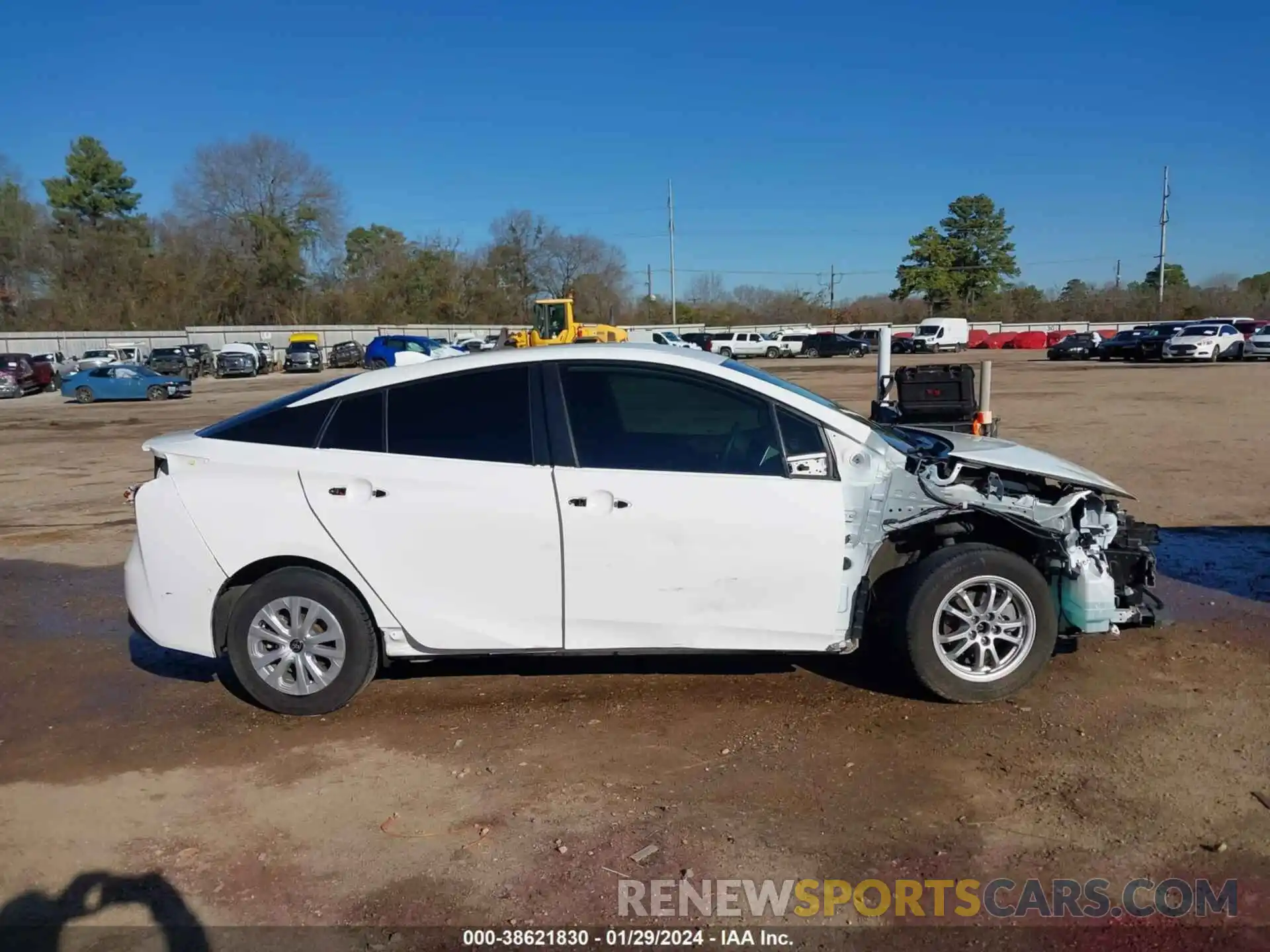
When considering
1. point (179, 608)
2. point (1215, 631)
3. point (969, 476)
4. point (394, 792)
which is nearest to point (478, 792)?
point (394, 792)

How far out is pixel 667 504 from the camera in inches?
167

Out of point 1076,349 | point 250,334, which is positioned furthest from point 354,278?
point 1076,349

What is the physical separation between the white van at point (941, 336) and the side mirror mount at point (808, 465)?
59.1m

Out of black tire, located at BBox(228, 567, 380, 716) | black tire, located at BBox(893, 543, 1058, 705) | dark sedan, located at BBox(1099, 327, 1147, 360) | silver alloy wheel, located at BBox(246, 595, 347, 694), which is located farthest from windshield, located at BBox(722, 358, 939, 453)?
dark sedan, located at BBox(1099, 327, 1147, 360)

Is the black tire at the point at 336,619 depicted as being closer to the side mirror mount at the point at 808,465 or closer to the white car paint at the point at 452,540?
the white car paint at the point at 452,540

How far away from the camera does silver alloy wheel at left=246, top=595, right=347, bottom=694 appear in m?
4.45

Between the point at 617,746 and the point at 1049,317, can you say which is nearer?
the point at 617,746

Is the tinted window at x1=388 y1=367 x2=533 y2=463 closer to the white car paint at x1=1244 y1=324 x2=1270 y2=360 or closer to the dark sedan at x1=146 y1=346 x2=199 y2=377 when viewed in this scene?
the white car paint at x1=1244 y1=324 x2=1270 y2=360

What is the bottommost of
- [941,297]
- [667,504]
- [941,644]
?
[941,644]

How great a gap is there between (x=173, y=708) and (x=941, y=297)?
91494mm

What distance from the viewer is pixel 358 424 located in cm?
454

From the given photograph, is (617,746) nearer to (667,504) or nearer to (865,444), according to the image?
(667,504)

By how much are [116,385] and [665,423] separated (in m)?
33.3

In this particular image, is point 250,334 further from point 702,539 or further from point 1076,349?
point 702,539
